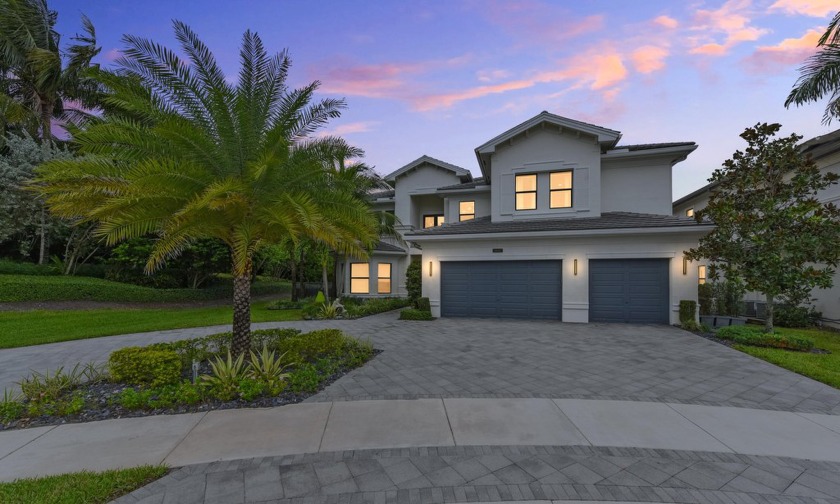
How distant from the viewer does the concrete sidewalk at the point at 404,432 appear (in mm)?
3676

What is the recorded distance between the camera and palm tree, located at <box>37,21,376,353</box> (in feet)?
18.6

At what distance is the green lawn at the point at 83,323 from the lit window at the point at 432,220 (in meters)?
10.3

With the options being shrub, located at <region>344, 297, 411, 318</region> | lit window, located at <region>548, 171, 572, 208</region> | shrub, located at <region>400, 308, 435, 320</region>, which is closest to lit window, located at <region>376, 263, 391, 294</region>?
shrub, located at <region>344, 297, 411, 318</region>

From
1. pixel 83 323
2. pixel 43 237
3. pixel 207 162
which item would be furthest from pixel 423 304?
pixel 43 237

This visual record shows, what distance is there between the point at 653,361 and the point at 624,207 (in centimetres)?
926

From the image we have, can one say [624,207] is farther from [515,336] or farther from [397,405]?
[397,405]

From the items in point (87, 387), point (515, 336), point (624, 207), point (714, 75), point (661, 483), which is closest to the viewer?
point (661, 483)

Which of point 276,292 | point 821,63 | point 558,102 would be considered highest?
point 558,102

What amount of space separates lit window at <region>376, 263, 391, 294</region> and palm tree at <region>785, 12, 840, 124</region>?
19.1 meters

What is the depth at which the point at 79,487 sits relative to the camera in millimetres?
3039

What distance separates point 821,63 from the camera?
11617 millimetres

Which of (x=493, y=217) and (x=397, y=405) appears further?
(x=493, y=217)

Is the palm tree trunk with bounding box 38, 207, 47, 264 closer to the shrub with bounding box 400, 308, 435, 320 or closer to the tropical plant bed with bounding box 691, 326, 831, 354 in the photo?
the shrub with bounding box 400, 308, 435, 320

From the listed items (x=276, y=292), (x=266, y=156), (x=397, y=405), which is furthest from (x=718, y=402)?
(x=276, y=292)
